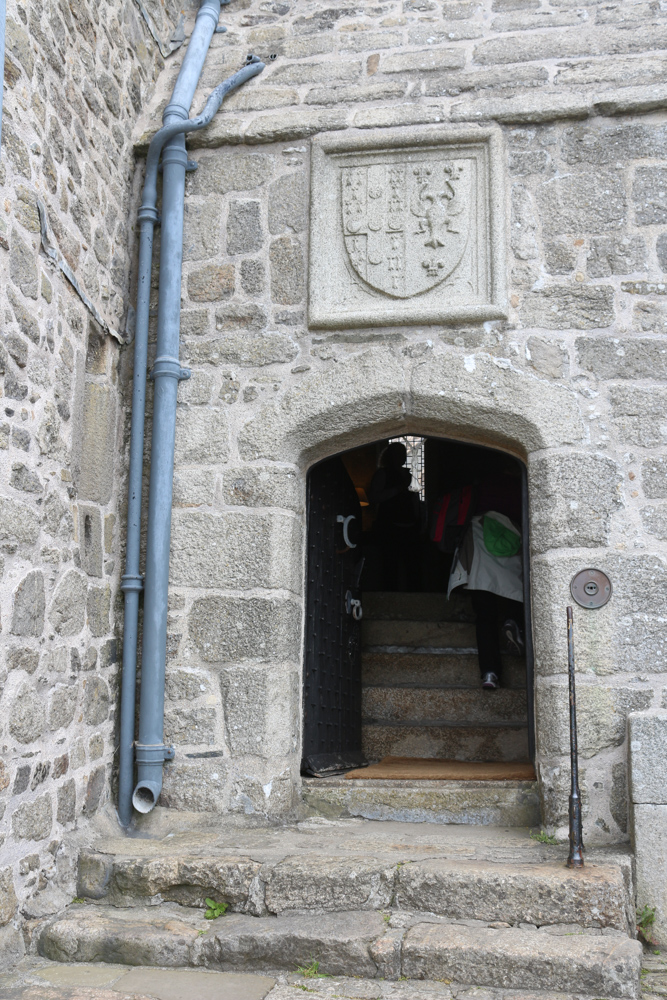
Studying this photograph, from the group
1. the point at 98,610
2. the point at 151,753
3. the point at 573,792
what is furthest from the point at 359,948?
the point at 98,610

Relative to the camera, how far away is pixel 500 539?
466 cm

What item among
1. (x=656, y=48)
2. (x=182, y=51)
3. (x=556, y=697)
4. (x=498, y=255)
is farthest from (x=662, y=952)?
(x=182, y=51)

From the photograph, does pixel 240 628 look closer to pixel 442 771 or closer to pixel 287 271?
pixel 442 771

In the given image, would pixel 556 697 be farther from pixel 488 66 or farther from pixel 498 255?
pixel 488 66

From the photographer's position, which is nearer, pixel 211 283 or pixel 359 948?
pixel 359 948

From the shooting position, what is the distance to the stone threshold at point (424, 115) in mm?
3713

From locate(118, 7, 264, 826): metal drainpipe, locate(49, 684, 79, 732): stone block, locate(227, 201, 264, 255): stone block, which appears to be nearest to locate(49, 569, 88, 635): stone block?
locate(49, 684, 79, 732): stone block

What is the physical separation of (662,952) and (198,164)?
3.64 meters

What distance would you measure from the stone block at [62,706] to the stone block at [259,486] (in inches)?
38.8

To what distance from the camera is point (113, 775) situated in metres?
3.54

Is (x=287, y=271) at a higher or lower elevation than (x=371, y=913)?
higher

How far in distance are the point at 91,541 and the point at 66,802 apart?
38.0 inches

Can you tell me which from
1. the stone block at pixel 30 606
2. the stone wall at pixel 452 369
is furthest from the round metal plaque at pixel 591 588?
the stone block at pixel 30 606

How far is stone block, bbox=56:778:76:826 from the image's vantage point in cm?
307
